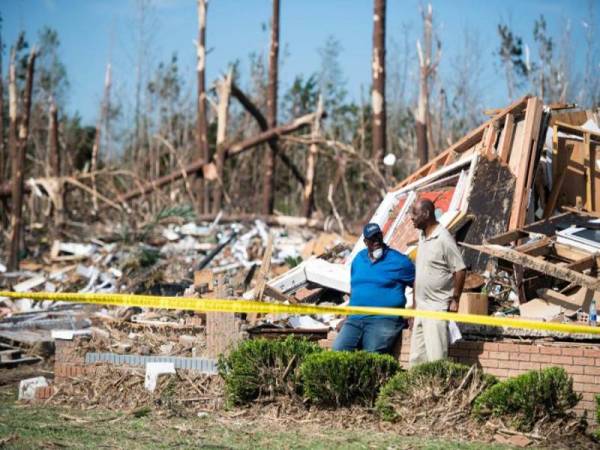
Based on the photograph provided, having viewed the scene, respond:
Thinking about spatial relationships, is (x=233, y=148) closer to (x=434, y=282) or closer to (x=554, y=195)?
(x=554, y=195)

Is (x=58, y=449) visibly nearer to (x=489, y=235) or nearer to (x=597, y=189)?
(x=489, y=235)

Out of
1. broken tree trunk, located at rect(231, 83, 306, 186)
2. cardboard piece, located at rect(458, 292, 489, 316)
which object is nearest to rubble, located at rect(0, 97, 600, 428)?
cardboard piece, located at rect(458, 292, 489, 316)

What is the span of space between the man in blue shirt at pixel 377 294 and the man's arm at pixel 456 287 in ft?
1.97

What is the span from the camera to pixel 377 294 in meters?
7.88

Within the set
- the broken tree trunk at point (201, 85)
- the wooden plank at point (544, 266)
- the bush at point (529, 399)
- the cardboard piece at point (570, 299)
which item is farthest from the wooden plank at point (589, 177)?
the broken tree trunk at point (201, 85)

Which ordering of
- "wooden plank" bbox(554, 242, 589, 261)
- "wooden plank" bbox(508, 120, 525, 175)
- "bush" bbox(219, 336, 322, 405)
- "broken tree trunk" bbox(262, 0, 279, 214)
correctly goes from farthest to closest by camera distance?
"broken tree trunk" bbox(262, 0, 279, 214) < "wooden plank" bbox(508, 120, 525, 175) < "wooden plank" bbox(554, 242, 589, 261) < "bush" bbox(219, 336, 322, 405)

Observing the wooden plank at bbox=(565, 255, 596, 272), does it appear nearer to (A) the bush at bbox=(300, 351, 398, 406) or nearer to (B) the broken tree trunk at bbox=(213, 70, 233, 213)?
(A) the bush at bbox=(300, 351, 398, 406)

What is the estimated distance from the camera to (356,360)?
718 cm

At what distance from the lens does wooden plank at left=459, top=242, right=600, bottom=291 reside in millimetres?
8359

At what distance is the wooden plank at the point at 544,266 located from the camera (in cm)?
836

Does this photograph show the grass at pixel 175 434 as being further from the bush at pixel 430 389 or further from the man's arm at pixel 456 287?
the man's arm at pixel 456 287

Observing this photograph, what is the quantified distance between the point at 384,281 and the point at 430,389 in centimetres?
134

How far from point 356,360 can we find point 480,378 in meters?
1.01

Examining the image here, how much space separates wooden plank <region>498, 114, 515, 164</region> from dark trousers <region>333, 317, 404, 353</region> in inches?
168
